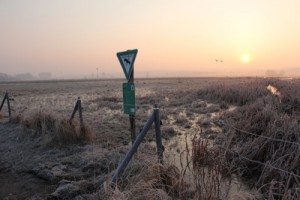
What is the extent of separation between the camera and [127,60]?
17.3 feet

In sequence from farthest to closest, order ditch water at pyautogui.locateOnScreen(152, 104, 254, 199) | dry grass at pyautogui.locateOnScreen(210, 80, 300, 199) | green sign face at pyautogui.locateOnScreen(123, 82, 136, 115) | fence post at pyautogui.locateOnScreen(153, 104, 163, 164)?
green sign face at pyautogui.locateOnScreen(123, 82, 136, 115) < ditch water at pyautogui.locateOnScreen(152, 104, 254, 199) < dry grass at pyautogui.locateOnScreen(210, 80, 300, 199) < fence post at pyautogui.locateOnScreen(153, 104, 163, 164)

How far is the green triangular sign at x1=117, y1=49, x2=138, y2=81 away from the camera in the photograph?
16.7 ft

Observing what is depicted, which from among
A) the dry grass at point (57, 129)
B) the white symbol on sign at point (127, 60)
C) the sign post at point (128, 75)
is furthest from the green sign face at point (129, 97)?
the dry grass at point (57, 129)

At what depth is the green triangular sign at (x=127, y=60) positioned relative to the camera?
5.09 m

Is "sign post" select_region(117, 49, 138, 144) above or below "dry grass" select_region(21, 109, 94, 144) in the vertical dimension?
above

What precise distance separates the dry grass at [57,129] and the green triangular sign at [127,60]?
309 centimetres

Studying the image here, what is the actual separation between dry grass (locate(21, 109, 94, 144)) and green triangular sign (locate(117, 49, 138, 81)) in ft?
10.1

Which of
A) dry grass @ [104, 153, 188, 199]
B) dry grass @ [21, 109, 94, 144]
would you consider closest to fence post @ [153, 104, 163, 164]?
dry grass @ [104, 153, 188, 199]

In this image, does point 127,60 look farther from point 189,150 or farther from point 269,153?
point 269,153

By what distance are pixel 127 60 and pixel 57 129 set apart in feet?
11.9

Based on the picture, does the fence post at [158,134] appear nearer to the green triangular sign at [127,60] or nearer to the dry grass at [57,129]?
the green triangular sign at [127,60]

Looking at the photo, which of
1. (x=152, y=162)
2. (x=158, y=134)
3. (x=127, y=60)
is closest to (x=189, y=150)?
(x=152, y=162)

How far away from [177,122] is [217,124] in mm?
A: 1866

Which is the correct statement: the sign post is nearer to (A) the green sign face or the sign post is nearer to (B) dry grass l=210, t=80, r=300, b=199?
(A) the green sign face
